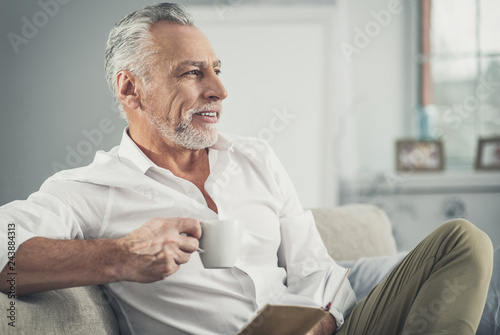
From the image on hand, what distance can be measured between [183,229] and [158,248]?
0.06m

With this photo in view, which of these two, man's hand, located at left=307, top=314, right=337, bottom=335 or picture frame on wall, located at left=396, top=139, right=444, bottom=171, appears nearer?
man's hand, located at left=307, top=314, right=337, bottom=335

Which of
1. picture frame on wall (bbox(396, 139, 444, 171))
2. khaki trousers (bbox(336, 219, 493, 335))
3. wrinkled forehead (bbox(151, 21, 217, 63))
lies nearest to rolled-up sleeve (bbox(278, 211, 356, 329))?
khaki trousers (bbox(336, 219, 493, 335))

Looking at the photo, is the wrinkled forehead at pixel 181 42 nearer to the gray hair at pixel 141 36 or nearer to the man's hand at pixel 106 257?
the gray hair at pixel 141 36

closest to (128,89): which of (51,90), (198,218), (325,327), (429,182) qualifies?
(198,218)

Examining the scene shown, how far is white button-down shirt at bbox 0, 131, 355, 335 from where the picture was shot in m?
1.23

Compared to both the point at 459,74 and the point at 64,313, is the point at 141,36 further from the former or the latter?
the point at 459,74

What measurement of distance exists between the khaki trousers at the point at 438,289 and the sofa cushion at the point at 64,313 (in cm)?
56

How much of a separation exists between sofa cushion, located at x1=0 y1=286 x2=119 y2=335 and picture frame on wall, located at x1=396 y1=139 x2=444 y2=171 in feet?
7.99

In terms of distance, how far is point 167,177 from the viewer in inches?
53.0

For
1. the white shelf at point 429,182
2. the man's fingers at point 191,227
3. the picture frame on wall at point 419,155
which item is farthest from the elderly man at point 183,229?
the picture frame on wall at point 419,155

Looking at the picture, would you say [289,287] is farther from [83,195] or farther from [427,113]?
[427,113]

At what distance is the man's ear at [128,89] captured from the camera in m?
1.48

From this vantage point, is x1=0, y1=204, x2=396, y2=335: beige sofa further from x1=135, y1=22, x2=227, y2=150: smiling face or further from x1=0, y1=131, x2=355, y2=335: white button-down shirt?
x1=135, y1=22, x2=227, y2=150: smiling face

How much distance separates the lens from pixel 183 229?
3.43 feet
